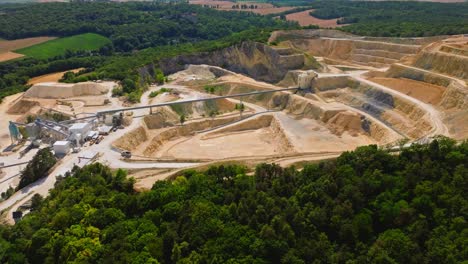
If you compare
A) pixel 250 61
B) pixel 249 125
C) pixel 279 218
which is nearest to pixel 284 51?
pixel 250 61

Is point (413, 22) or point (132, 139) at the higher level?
point (413, 22)

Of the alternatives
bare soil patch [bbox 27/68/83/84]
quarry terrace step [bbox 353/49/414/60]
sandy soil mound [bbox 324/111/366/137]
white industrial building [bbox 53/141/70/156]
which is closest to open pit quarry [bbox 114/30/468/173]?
quarry terrace step [bbox 353/49/414/60]

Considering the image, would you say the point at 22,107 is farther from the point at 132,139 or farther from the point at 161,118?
the point at 132,139

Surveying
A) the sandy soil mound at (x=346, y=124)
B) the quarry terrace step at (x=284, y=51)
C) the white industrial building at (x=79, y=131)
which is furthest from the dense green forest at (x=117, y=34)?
the sandy soil mound at (x=346, y=124)

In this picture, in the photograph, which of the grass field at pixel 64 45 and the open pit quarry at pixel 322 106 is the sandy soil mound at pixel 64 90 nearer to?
the open pit quarry at pixel 322 106

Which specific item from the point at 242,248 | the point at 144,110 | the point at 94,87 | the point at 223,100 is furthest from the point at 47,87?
the point at 242,248

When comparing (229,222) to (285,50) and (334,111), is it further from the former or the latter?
(285,50)
